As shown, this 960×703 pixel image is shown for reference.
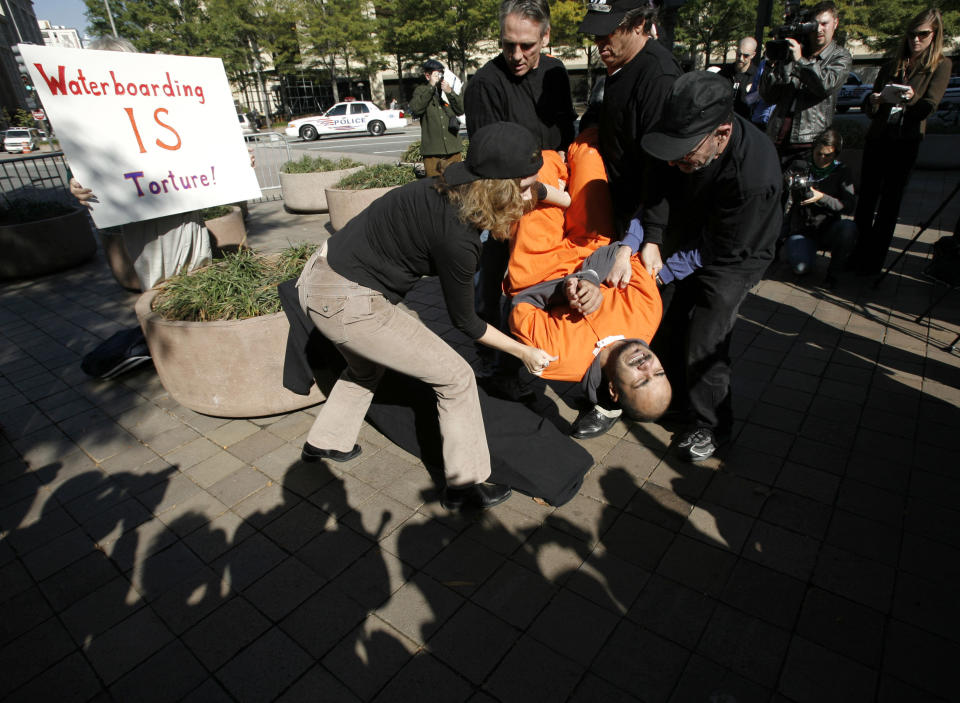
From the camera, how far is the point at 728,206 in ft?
8.86

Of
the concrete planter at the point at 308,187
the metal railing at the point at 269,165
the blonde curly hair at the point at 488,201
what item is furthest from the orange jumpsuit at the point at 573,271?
the metal railing at the point at 269,165

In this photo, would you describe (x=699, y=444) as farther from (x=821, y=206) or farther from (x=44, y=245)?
(x=44, y=245)

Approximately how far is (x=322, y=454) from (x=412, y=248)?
1.41m

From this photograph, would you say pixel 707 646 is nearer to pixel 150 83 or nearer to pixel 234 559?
pixel 234 559

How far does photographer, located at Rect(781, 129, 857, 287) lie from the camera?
541cm

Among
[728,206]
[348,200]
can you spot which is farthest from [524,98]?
[348,200]

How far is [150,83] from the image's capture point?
366cm

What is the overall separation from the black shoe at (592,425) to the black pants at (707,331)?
496 millimetres

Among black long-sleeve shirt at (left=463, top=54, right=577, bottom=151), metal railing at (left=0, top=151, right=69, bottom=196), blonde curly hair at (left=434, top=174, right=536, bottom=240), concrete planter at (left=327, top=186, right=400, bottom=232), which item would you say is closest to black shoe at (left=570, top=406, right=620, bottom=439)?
blonde curly hair at (left=434, top=174, right=536, bottom=240)

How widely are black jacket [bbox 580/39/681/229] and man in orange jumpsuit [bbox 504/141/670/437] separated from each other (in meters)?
0.09

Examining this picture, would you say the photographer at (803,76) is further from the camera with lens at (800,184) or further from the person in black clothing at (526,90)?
the person in black clothing at (526,90)

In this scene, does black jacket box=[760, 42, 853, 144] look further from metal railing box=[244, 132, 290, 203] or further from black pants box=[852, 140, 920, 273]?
metal railing box=[244, 132, 290, 203]

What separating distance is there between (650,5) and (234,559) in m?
3.44

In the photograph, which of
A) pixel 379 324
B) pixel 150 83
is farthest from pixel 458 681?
pixel 150 83
